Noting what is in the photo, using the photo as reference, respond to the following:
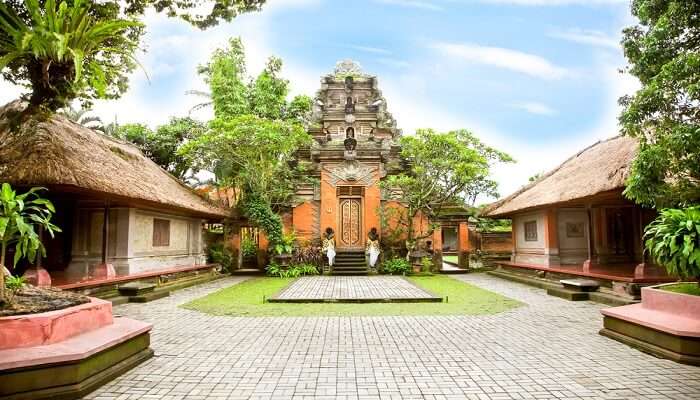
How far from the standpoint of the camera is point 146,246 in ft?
39.4

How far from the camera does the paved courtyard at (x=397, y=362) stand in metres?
3.98

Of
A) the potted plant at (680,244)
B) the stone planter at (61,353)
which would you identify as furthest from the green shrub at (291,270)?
the potted plant at (680,244)

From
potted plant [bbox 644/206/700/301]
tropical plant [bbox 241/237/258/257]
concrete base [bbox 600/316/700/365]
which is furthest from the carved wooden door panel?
potted plant [bbox 644/206/700/301]

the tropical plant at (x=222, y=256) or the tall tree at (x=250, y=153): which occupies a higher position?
the tall tree at (x=250, y=153)

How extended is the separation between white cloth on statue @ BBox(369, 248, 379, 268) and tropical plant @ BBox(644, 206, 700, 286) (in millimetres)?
11299

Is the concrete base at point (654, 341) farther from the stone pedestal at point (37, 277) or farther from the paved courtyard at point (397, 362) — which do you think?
the stone pedestal at point (37, 277)

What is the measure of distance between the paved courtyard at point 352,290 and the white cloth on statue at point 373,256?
226 centimetres

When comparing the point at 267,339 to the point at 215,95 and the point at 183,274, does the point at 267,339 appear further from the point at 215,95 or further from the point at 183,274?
the point at 215,95

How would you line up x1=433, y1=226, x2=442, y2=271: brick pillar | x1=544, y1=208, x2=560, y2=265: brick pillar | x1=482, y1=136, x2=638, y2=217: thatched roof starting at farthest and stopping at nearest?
1. x1=433, y1=226, x2=442, y2=271: brick pillar
2. x1=544, y1=208, x2=560, y2=265: brick pillar
3. x1=482, y1=136, x2=638, y2=217: thatched roof

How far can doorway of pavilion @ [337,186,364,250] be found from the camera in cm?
1764

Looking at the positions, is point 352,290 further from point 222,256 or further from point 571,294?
point 222,256

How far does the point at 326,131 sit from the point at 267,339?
47.5ft

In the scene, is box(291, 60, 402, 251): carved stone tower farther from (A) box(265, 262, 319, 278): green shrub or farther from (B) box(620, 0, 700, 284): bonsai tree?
(B) box(620, 0, 700, 284): bonsai tree

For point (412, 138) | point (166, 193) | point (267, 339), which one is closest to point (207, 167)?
point (166, 193)
